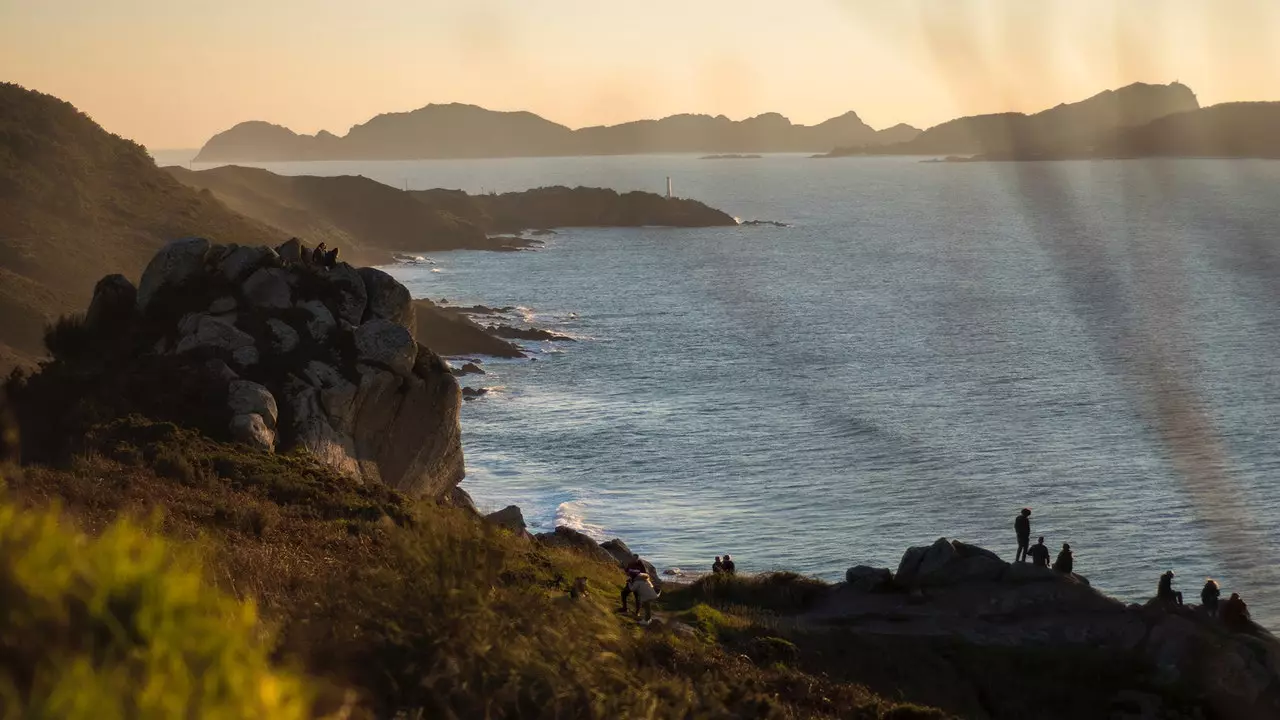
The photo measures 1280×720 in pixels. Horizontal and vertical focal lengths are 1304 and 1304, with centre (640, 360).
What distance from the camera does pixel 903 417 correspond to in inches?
2677

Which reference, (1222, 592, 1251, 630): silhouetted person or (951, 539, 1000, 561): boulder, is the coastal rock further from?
(1222, 592, 1251, 630): silhouetted person

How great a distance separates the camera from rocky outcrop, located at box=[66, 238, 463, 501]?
34.6m

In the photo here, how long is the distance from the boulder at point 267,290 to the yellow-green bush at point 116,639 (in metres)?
28.2

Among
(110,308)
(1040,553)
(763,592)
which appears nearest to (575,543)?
(763,592)

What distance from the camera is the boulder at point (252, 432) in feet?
102

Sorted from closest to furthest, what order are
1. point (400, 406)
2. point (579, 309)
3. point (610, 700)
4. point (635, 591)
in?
point (610, 700)
point (635, 591)
point (400, 406)
point (579, 309)

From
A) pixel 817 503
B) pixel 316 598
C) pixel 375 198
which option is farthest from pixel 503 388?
pixel 375 198

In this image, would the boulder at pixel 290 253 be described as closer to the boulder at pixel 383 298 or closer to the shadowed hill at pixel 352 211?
the boulder at pixel 383 298

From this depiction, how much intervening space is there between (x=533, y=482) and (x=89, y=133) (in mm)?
88299

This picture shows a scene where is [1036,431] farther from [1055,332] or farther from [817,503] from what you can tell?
[1055,332]

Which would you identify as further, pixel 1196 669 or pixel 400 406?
pixel 400 406

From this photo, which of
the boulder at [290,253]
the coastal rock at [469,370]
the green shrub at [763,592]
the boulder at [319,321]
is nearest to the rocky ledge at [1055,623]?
the green shrub at [763,592]

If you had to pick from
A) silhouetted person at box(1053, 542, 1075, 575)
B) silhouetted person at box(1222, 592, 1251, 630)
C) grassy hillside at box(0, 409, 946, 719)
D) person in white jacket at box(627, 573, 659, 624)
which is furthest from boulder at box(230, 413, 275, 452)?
silhouetted person at box(1222, 592, 1251, 630)

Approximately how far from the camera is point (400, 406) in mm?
37938
